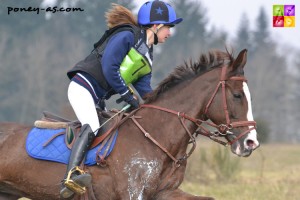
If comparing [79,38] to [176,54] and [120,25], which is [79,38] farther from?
[120,25]

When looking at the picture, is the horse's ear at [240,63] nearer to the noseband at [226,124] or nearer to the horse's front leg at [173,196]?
the noseband at [226,124]

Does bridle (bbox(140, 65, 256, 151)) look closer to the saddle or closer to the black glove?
the black glove

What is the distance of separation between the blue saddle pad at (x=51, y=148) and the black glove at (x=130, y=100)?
0.42 metres

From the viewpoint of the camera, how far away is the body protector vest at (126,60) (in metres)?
7.25

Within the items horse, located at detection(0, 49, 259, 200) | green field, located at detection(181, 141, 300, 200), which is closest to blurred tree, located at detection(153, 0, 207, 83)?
green field, located at detection(181, 141, 300, 200)

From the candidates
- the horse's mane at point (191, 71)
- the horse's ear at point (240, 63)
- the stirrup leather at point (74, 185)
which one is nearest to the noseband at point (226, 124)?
the horse's ear at point (240, 63)

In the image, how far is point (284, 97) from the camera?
74.9 m

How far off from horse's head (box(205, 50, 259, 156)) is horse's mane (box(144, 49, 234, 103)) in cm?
23

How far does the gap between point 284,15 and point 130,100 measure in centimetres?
734

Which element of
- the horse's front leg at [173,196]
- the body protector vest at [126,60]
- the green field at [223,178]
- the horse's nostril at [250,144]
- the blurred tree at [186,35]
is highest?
the body protector vest at [126,60]

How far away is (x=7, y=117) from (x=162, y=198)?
50132mm

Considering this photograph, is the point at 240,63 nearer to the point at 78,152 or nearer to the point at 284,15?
the point at 78,152

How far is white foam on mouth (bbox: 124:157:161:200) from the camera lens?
680 cm

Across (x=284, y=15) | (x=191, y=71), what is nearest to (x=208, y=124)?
(x=191, y=71)
